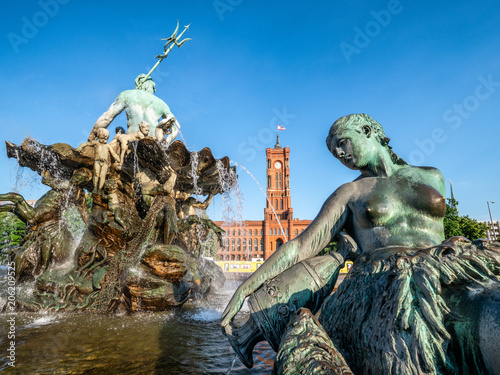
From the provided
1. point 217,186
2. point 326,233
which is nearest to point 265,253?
point 217,186

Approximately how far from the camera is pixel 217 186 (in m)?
9.09

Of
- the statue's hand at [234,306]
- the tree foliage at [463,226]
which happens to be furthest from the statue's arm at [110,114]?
the tree foliage at [463,226]

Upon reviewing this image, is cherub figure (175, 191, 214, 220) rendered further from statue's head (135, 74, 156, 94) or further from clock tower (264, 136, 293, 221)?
clock tower (264, 136, 293, 221)

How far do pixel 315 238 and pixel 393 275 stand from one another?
536 mm

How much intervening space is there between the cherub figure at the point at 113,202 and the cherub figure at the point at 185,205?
2.14 m

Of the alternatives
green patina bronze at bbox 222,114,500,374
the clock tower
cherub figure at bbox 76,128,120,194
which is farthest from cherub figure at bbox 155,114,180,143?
the clock tower

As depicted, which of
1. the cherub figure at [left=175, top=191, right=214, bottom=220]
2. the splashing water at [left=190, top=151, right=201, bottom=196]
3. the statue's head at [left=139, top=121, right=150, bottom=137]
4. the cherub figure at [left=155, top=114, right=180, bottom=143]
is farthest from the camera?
the cherub figure at [left=175, top=191, right=214, bottom=220]

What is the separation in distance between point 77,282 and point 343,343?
632cm

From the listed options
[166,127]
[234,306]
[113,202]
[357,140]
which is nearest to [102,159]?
[113,202]

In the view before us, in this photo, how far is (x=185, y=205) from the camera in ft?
29.7

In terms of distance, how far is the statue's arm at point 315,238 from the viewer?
1.62 metres

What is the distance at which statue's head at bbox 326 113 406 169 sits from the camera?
5.57ft

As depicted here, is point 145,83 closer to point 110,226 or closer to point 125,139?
point 125,139

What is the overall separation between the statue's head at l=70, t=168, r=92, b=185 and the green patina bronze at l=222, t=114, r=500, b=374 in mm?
6826
